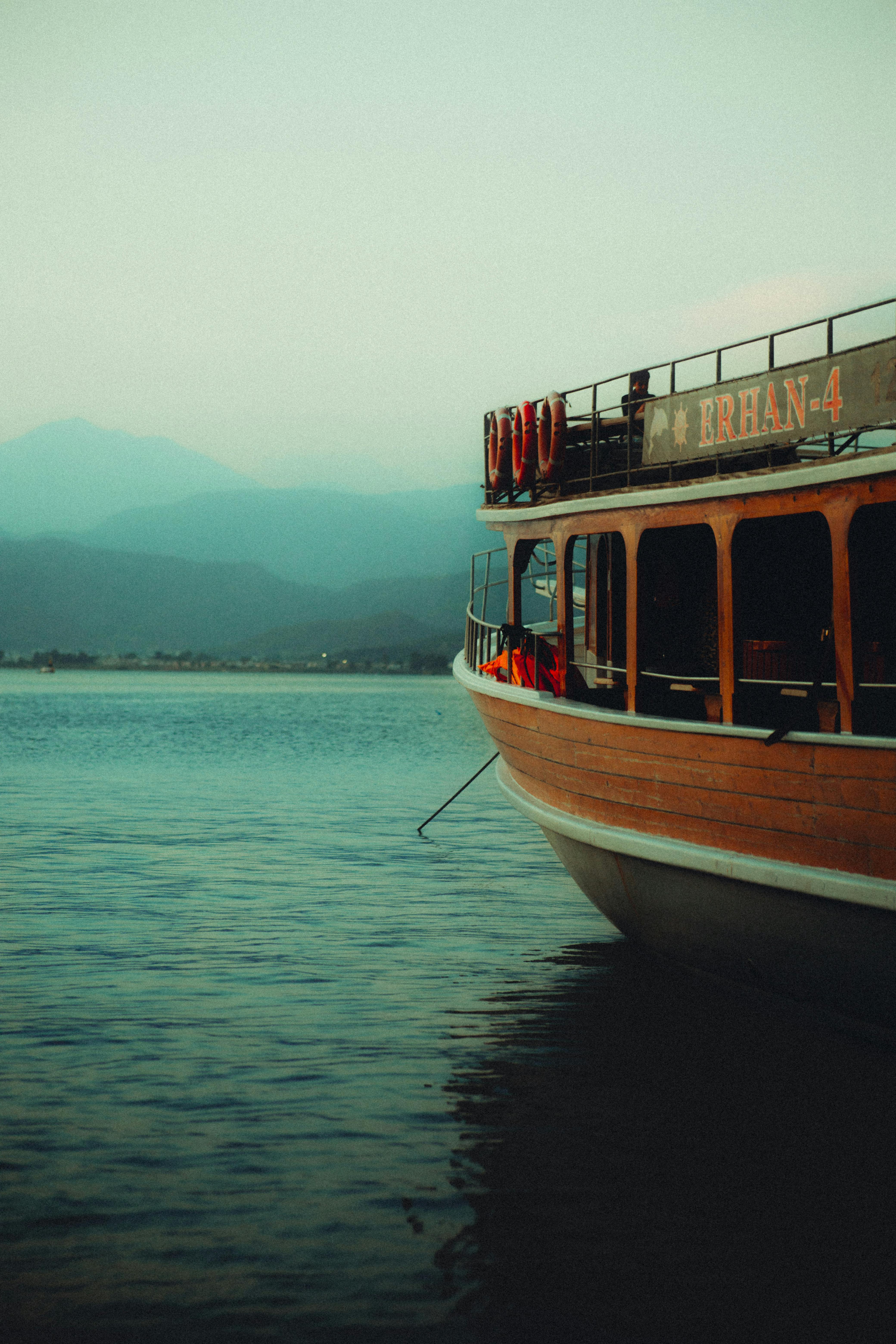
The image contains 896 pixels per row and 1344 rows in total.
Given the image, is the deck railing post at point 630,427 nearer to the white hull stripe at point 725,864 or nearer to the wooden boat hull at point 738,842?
the wooden boat hull at point 738,842

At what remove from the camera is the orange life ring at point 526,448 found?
1241 cm

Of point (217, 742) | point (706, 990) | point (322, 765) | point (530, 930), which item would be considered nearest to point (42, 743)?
point (217, 742)

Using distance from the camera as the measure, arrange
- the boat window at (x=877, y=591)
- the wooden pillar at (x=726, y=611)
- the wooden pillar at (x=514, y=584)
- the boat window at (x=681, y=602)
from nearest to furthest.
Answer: the boat window at (x=877, y=591) < the wooden pillar at (x=726, y=611) < the boat window at (x=681, y=602) < the wooden pillar at (x=514, y=584)

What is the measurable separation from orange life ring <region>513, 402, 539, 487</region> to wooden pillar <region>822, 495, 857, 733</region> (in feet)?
15.1

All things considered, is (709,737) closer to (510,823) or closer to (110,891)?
(110,891)

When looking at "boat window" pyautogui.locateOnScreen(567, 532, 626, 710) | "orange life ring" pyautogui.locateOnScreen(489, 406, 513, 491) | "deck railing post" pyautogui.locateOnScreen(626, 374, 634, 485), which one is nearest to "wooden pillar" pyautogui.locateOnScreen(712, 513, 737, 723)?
"deck railing post" pyautogui.locateOnScreen(626, 374, 634, 485)

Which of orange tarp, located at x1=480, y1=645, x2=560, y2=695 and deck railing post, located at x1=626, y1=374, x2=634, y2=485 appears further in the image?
orange tarp, located at x1=480, y1=645, x2=560, y2=695

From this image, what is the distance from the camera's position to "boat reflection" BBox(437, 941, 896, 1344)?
571cm

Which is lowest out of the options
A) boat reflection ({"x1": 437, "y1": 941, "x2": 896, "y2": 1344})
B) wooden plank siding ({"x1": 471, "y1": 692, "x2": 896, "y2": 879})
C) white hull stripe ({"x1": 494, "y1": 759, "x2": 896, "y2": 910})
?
boat reflection ({"x1": 437, "y1": 941, "x2": 896, "y2": 1344})

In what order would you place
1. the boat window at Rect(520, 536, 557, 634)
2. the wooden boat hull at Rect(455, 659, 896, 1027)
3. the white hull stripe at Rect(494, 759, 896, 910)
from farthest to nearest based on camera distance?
1. the boat window at Rect(520, 536, 557, 634)
2. the wooden boat hull at Rect(455, 659, 896, 1027)
3. the white hull stripe at Rect(494, 759, 896, 910)

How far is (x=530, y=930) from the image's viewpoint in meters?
14.6

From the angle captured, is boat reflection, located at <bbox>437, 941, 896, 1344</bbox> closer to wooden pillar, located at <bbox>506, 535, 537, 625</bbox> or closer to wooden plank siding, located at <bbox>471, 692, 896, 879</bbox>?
wooden plank siding, located at <bbox>471, 692, 896, 879</bbox>

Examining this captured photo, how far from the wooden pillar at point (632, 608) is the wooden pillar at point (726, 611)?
1.08 meters

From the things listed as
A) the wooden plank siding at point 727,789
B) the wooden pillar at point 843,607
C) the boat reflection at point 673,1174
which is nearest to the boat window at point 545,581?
the wooden plank siding at point 727,789
